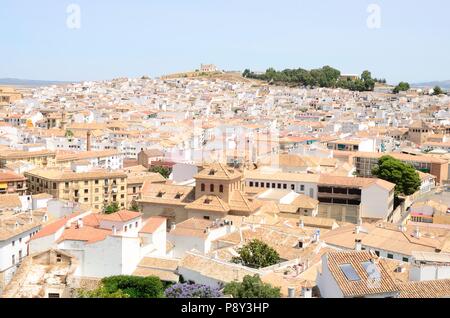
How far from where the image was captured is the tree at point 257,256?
9.35 meters

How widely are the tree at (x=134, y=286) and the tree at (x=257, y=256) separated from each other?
4.79 feet

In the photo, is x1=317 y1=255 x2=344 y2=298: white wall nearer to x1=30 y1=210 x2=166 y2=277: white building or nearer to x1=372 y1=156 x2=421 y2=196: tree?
x1=30 y1=210 x2=166 y2=277: white building

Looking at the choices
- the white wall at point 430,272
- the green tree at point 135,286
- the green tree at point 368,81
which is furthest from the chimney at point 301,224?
the green tree at point 368,81

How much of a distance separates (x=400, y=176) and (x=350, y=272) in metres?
12.9

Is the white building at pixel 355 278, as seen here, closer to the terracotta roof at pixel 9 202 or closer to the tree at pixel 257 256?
the tree at pixel 257 256

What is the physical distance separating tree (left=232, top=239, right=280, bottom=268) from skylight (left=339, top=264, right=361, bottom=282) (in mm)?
3088

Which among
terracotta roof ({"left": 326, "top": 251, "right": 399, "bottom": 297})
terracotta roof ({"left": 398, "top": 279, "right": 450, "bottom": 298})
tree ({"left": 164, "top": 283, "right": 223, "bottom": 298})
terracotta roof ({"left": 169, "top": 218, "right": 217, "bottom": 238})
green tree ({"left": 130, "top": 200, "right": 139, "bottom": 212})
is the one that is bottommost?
green tree ({"left": 130, "top": 200, "right": 139, "bottom": 212})

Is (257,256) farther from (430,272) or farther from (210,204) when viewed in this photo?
(210,204)

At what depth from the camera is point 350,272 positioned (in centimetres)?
622

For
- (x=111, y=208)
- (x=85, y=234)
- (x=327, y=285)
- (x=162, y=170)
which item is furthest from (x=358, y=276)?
(x=162, y=170)

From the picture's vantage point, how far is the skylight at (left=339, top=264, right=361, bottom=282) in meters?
6.09

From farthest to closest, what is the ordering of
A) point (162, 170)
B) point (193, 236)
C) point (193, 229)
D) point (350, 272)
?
point (162, 170)
point (193, 229)
point (193, 236)
point (350, 272)

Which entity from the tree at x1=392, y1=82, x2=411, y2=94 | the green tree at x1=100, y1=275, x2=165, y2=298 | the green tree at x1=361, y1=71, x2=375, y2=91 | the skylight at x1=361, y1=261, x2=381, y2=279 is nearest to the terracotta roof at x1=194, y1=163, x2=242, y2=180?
the green tree at x1=100, y1=275, x2=165, y2=298
